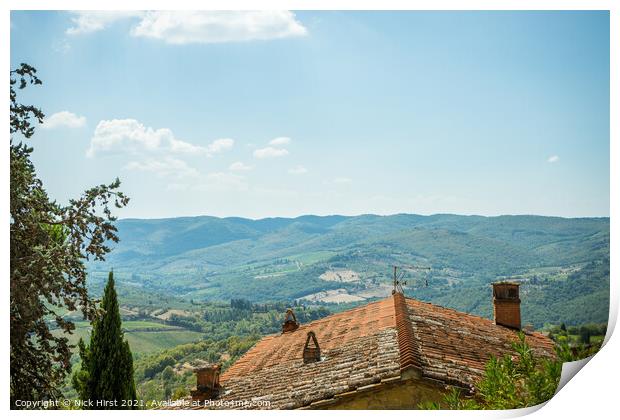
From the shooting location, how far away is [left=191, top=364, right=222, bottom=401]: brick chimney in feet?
32.8

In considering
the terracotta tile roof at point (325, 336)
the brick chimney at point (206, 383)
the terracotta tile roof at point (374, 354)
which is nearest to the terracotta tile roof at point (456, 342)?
the terracotta tile roof at point (374, 354)

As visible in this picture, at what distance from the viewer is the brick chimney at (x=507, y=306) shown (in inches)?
577

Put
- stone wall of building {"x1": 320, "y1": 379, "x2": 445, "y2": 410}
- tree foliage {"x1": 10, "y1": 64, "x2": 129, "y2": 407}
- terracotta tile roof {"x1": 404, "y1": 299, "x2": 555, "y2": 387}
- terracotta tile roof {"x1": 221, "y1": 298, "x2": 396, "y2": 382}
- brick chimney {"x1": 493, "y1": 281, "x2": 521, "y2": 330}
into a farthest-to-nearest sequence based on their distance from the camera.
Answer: brick chimney {"x1": 493, "y1": 281, "x2": 521, "y2": 330}, terracotta tile roof {"x1": 221, "y1": 298, "x2": 396, "y2": 382}, tree foliage {"x1": 10, "y1": 64, "x2": 129, "y2": 407}, terracotta tile roof {"x1": 404, "y1": 299, "x2": 555, "y2": 387}, stone wall of building {"x1": 320, "y1": 379, "x2": 445, "y2": 410}

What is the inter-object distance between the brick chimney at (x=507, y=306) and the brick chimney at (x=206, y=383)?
7029mm

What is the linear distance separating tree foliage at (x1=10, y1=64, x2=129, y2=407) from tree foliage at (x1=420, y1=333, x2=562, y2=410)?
571 centimetres

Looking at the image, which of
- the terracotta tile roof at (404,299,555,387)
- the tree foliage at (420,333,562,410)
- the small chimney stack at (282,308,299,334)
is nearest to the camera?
the tree foliage at (420,333,562,410)

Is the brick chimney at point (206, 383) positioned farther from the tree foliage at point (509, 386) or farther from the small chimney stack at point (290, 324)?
the small chimney stack at point (290, 324)

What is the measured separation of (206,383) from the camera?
33.4 ft

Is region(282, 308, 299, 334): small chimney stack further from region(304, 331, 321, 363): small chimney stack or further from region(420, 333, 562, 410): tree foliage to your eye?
region(420, 333, 562, 410): tree foliage

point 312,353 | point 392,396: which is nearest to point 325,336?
point 312,353

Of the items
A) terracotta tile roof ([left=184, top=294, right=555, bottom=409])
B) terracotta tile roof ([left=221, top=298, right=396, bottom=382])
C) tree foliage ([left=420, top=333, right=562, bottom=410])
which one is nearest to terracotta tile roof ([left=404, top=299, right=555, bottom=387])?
terracotta tile roof ([left=184, top=294, right=555, bottom=409])

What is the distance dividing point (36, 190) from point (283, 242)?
187 meters

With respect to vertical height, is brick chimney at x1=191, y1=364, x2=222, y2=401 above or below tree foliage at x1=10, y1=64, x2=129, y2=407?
below
